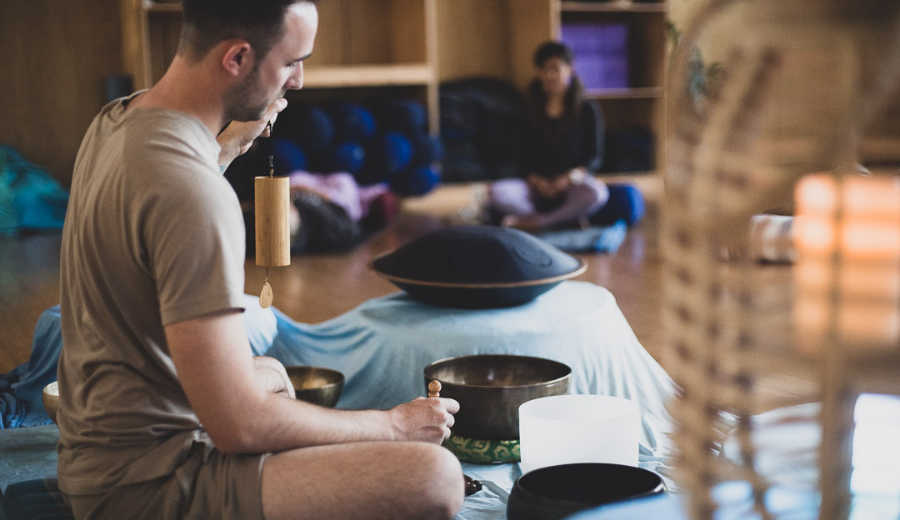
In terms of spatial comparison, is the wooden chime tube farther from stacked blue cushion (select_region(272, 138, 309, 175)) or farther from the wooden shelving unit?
the wooden shelving unit

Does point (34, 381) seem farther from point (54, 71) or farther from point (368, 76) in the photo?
point (54, 71)

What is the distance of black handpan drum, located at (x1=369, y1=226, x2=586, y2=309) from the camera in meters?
2.24

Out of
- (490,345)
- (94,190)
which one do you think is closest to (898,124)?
(94,190)

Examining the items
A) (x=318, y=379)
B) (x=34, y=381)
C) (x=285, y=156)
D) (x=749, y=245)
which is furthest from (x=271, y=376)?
(x=285, y=156)

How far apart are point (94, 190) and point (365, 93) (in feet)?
15.7

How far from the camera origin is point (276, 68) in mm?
1266

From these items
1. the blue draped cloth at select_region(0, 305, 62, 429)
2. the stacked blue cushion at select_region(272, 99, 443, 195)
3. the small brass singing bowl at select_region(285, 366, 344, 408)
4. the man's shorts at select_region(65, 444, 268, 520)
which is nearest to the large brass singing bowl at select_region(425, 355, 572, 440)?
the small brass singing bowl at select_region(285, 366, 344, 408)

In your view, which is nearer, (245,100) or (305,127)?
(245,100)

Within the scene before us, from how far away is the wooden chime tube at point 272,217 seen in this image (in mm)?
1719

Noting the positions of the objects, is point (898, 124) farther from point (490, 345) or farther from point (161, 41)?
point (161, 41)

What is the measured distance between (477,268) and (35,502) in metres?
1.07

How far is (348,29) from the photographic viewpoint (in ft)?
19.4

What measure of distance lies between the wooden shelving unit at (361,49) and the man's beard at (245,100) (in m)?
3.98

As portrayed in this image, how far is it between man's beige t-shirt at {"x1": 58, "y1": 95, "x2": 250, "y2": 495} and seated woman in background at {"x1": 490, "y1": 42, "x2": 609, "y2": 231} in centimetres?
361
